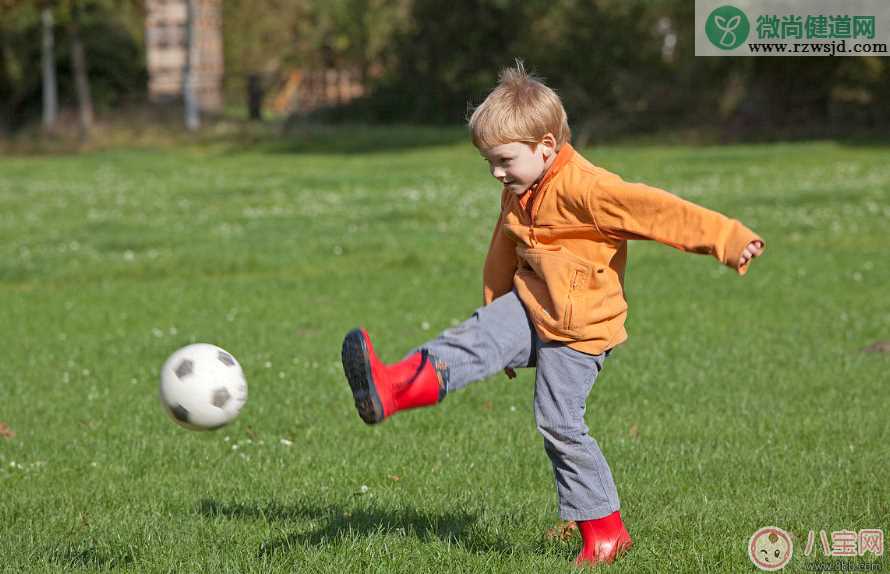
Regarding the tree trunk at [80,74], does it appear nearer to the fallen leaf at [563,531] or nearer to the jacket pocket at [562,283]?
the fallen leaf at [563,531]

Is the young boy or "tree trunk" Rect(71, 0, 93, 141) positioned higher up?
the young boy

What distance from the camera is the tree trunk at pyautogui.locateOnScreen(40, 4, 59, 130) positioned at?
1790 inches

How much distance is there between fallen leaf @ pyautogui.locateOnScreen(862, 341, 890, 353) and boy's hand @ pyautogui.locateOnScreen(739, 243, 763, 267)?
604 centimetres

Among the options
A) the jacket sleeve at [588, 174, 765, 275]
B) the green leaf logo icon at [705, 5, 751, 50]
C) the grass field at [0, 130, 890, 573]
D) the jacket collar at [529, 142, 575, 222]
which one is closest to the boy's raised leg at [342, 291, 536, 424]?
the jacket collar at [529, 142, 575, 222]

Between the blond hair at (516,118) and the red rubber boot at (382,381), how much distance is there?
3.28 ft

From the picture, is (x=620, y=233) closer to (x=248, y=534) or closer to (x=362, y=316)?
Result: (x=248, y=534)

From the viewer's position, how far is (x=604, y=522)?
215 inches

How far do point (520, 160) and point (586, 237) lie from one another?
0.45 meters

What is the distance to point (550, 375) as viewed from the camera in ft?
17.3

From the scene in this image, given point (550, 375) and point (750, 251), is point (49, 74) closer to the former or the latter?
point (550, 375)

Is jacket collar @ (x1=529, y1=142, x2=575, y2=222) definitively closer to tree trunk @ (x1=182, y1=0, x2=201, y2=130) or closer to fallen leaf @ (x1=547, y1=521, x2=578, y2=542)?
fallen leaf @ (x1=547, y1=521, x2=578, y2=542)

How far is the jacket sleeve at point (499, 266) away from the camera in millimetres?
5531

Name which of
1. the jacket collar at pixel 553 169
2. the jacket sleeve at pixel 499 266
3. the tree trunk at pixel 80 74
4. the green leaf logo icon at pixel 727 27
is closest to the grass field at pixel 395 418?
the jacket sleeve at pixel 499 266

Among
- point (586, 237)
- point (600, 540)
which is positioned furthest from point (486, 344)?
point (600, 540)
